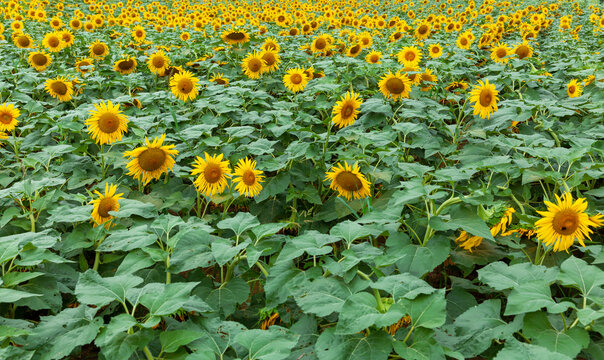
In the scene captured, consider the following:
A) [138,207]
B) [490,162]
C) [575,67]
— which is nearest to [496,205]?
[490,162]

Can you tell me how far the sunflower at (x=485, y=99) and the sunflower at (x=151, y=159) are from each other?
2.53 meters

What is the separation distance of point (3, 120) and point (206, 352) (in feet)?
10.6

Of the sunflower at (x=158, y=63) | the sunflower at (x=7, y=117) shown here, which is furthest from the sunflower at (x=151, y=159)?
the sunflower at (x=158, y=63)

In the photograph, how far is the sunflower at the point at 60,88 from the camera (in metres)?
4.39

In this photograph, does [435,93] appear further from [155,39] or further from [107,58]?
[155,39]

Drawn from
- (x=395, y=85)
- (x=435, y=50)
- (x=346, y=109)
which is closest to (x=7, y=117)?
(x=346, y=109)

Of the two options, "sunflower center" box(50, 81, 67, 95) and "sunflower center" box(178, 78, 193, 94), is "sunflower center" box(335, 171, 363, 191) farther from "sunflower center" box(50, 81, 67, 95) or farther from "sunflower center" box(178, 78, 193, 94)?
"sunflower center" box(50, 81, 67, 95)

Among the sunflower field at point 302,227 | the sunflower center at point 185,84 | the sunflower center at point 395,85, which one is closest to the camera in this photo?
the sunflower field at point 302,227

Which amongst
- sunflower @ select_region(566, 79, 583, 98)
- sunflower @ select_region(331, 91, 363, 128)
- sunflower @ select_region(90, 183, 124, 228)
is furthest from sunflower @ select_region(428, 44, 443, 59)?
sunflower @ select_region(90, 183, 124, 228)

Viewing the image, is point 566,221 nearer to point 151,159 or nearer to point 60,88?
point 151,159

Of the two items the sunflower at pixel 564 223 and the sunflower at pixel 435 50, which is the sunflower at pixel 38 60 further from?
the sunflower at pixel 564 223

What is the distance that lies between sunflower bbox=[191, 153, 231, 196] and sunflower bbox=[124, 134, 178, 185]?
24 centimetres

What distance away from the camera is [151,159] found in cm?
272

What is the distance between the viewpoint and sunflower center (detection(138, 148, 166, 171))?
2721 mm
